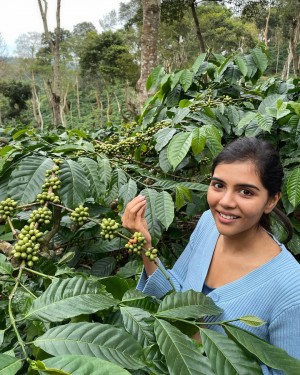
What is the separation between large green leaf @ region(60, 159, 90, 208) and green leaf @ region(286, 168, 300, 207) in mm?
919

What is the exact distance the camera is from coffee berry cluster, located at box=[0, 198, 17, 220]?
111cm

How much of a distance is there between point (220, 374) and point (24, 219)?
36.1 inches

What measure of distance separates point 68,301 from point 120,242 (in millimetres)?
771

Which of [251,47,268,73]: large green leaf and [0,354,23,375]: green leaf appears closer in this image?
[0,354,23,375]: green leaf

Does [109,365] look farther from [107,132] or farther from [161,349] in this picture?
[107,132]

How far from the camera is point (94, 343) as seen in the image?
638 millimetres

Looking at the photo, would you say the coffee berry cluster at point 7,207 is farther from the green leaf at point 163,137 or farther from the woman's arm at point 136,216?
the green leaf at point 163,137

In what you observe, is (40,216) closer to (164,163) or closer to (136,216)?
(136,216)

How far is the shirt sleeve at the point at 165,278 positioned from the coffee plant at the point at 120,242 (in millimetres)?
64

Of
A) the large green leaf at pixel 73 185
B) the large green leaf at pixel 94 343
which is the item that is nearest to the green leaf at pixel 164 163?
the large green leaf at pixel 73 185

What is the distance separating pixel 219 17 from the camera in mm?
19094

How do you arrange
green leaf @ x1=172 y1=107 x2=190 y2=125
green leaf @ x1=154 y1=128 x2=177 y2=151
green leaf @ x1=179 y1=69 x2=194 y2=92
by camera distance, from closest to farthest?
green leaf @ x1=154 y1=128 x2=177 y2=151, green leaf @ x1=172 y1=107 x2=190 y2=125, green leaf @ x1=179 y1=69 x2=194 y2=92

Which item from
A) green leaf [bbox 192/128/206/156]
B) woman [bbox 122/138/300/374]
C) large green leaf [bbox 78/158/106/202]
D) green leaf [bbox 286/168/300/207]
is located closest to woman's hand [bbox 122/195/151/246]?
woman [bbox 122/138/300/374]

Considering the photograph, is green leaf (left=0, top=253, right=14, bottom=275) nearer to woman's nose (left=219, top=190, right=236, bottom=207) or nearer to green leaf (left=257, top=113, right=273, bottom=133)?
woman's nose (left=219, top=190, right=236, bottom=207)
